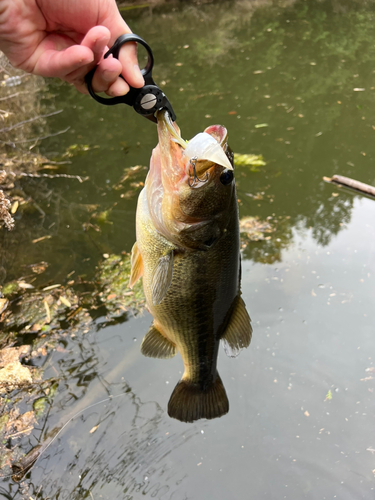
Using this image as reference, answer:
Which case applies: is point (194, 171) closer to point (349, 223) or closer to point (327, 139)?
point (349, 223)

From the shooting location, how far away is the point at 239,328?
1.92 m

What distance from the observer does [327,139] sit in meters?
5.95

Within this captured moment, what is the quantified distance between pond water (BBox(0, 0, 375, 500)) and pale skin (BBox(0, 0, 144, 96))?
2.27 m

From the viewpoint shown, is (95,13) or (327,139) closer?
(95,13)

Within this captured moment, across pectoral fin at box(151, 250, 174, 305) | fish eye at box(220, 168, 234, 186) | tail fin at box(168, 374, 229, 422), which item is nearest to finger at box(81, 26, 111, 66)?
fish eye at box(220, 168, 234, 186)

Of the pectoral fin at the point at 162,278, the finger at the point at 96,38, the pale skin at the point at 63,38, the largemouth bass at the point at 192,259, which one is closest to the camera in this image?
the finger at the point at 96,38

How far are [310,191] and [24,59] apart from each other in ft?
13.2

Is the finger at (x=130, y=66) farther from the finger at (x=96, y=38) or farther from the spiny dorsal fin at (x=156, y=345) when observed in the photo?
the spiny dorsal fin at (x=156, y=345)

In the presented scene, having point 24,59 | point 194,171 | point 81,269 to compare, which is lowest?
point 81,269

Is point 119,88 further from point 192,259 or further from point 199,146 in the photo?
point 192,259

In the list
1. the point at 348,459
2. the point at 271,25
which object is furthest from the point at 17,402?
the point at 271,25

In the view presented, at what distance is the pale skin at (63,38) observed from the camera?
4.69ft

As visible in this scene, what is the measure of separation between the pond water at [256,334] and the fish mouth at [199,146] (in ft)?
6.85

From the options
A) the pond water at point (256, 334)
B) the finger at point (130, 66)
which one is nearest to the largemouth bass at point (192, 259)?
the finger at point (130, 66)
